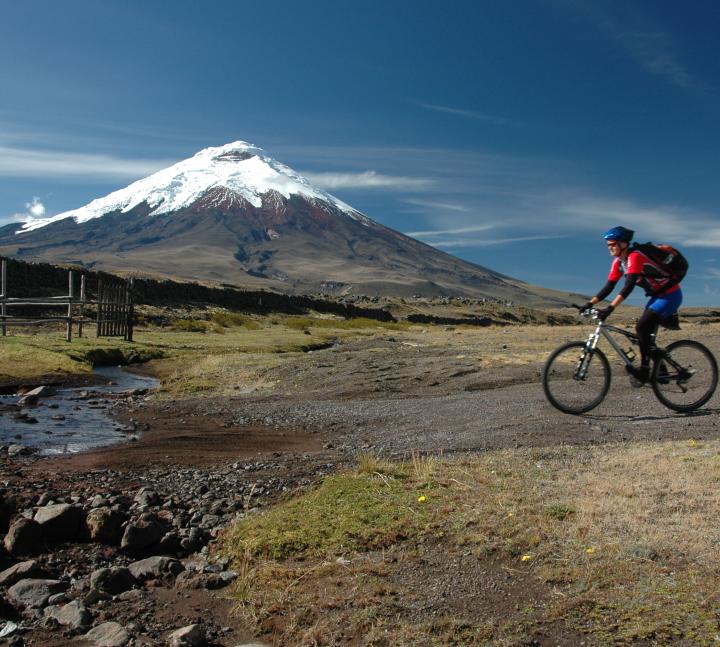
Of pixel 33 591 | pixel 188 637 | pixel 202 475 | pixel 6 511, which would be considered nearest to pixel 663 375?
pixel 202 475

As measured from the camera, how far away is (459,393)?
18391 millimetres

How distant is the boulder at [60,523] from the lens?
8094mm

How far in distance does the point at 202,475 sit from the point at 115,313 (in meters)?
26.7

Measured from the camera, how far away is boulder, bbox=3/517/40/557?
25.3 feet

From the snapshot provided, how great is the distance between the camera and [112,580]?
6895 millimetres

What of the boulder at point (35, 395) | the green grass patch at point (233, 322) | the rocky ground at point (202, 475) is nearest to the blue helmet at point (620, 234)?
the rocky ground at point (202, 475)

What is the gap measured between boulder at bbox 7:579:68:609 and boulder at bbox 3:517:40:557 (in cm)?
91

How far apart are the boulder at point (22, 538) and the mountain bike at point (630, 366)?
316 inches

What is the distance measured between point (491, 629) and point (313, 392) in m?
15.5

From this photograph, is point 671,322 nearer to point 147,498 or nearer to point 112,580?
point 147,498

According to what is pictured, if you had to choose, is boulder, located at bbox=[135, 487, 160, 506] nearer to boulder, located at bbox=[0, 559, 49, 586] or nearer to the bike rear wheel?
boulder, located at bbox=[0, 559, 49, 586]

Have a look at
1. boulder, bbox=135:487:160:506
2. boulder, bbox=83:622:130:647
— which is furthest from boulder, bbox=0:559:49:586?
boulder, bbox=135:487:160:506

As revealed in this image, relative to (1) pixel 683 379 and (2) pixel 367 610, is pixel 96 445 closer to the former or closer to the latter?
(2) pixel 367 610

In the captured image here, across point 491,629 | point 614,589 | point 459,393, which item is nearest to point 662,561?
point 614,589
